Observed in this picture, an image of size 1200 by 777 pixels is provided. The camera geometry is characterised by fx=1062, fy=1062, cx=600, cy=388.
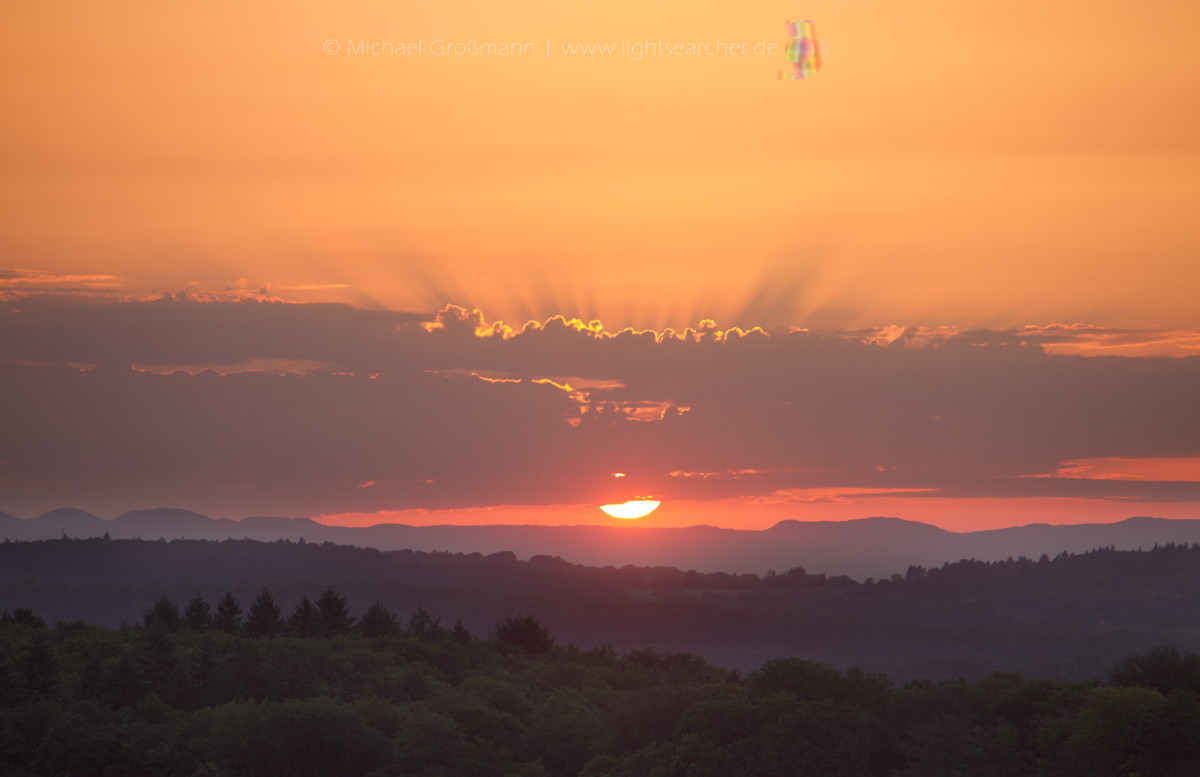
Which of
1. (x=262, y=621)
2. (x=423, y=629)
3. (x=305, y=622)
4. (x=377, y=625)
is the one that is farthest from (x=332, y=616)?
(x=423, y=629)

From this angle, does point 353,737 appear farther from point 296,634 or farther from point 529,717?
point 296,634

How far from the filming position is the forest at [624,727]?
4884 centimetres

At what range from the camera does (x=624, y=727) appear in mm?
59000

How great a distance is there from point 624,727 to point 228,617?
82823 mm

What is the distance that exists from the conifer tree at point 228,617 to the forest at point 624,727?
46.1 meters

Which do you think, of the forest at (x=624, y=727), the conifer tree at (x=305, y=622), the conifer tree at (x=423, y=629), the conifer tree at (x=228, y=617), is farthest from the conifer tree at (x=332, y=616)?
the forest at (x=624, y=727)

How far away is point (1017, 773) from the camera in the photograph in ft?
164

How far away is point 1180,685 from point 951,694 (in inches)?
474

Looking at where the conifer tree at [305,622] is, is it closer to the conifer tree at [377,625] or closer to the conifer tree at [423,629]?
the conifer tree at [377,625]

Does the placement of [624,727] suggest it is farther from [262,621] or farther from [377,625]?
[262,621]

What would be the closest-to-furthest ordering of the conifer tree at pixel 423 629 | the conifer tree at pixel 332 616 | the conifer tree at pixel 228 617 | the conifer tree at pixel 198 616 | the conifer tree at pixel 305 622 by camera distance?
the conifer tree at pixel 305 622, the conifer tree at pixel 332 616, the conifer tree at pixel 228 617, the conifer tree at pixel 198 616, the conifer tree at pixel 423 629

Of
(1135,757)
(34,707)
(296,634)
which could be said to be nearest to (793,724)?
(1135,757)

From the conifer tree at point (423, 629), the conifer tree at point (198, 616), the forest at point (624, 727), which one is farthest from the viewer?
the conifer tree at point (423, 629)

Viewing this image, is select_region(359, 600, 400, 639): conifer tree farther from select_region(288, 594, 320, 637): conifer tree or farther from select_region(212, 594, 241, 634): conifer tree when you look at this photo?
select_region(212, 594, 241, 634): conifer tree
